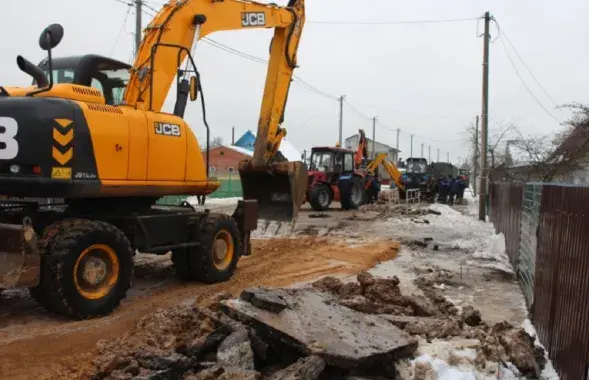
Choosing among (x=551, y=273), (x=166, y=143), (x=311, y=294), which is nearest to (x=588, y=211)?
(x=551, y=273)

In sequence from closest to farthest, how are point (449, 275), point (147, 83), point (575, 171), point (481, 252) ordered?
point (147, 83)
point (449, 275)
point (481, 252)
point (575, 171)

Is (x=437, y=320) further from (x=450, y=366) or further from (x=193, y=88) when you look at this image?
(x=193, y=88)

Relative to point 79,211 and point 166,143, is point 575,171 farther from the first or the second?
point 79,211

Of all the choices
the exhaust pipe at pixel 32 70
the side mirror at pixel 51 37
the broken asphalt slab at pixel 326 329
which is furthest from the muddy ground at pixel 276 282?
the side mirror at pixel 51 37

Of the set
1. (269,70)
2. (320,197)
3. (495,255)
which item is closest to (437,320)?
(495,255)

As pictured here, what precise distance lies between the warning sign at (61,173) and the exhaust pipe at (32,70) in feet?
3.46

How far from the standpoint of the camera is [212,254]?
855cm

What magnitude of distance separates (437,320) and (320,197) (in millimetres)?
17385

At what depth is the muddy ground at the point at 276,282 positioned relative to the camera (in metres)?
5.39

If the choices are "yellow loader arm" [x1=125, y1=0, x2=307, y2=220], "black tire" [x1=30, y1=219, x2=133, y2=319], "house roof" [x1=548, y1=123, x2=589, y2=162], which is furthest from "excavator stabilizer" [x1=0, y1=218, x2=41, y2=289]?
"house roof" [x1=548, y1=123, x2=589, y2=162]

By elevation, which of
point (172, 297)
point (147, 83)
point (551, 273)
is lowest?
point (172, 297)

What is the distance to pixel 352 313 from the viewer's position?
5746 millimetres

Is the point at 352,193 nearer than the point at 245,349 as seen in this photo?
No

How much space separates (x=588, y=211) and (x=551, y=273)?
4.85 feet
